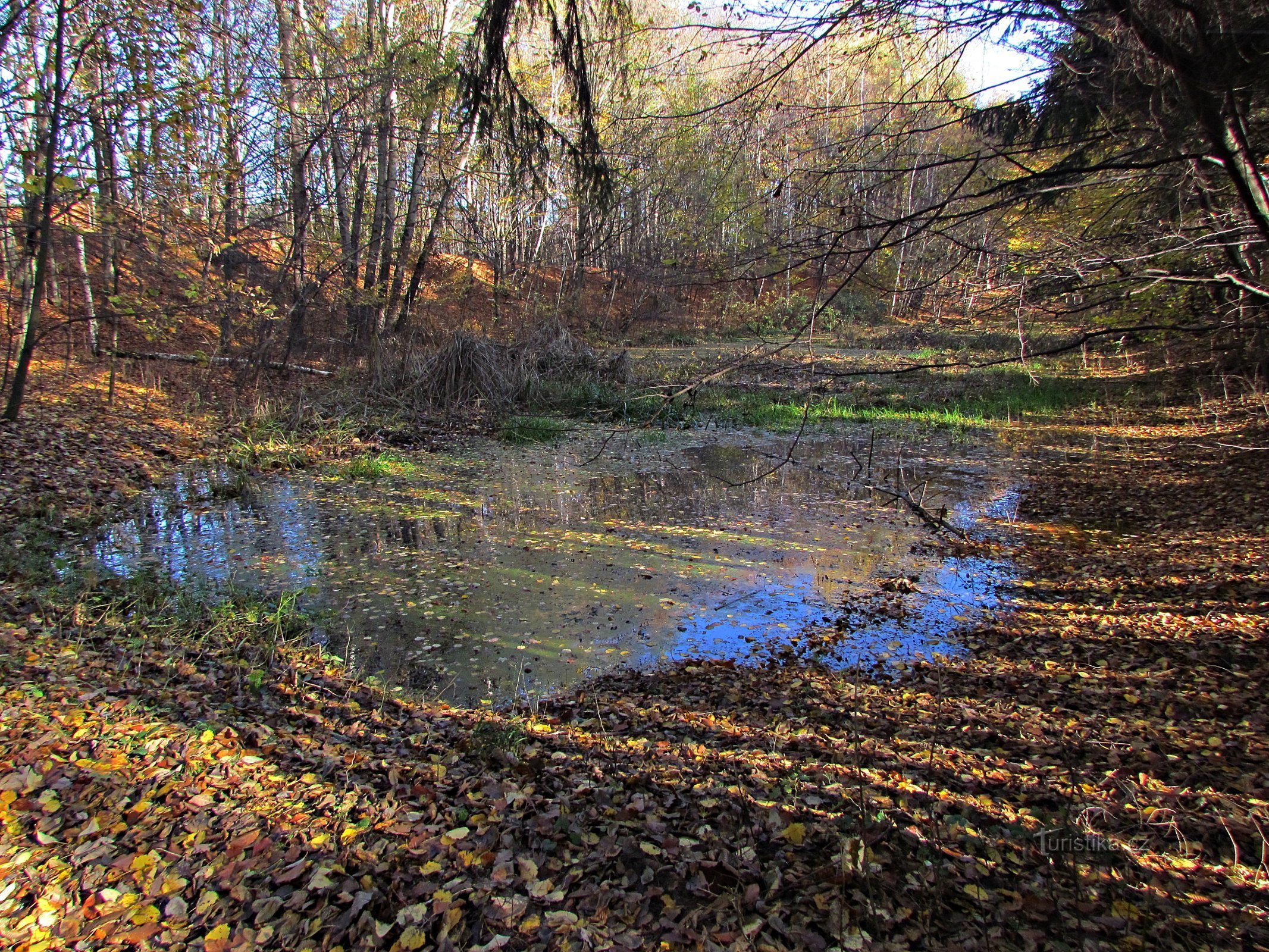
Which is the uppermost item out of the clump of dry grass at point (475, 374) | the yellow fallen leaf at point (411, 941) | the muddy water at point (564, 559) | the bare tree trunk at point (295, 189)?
the bare tree trunk at point (295, 189)

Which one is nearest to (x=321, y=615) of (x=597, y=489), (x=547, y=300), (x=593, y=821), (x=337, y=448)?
(x=593, y=821)

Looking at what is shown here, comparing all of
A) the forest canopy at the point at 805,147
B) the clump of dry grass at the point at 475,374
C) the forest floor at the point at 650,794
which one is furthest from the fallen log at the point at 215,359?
the forest floor at the point at 650,794

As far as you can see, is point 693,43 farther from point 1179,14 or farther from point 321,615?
point 321,615

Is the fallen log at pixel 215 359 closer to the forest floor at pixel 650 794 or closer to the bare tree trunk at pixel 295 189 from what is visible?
the bare tree trunk at pixel 295 189

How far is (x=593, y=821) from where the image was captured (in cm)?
298

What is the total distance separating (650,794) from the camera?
3.22 meters

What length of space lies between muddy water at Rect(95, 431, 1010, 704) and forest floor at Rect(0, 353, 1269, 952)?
1.65ft

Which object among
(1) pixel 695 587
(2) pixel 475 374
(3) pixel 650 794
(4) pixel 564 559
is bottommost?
(3) pixel 650 794

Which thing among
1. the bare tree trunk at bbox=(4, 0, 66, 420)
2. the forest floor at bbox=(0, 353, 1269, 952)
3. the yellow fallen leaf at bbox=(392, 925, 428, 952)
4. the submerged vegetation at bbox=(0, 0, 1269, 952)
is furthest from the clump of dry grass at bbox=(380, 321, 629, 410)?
the yellow fallen leaf at bbox=(392, 925, 428, 952)

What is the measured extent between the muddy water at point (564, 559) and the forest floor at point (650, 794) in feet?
1.65

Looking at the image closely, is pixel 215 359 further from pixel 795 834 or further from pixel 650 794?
pixel 795 834

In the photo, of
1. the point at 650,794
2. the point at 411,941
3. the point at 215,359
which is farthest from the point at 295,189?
the point at 411,941

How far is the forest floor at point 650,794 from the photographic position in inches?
91.0

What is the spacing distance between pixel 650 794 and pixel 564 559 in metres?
3.82
